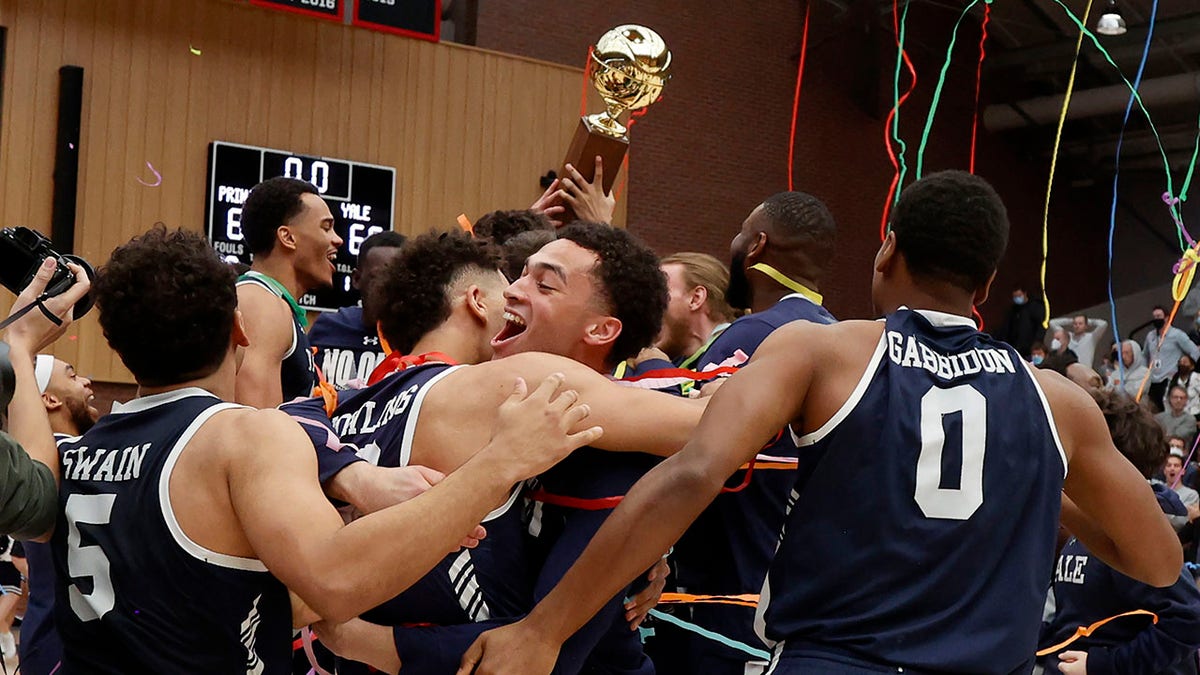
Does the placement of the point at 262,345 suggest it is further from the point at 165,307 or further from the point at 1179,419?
the point at 1179,419

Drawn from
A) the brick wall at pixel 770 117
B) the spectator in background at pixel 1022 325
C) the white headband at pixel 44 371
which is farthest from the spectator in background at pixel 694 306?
the spectator in background at pixel 1022 325

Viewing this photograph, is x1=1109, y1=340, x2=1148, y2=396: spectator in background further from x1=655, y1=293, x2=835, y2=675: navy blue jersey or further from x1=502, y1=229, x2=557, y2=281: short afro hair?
x1=502, y1=229, x2=557, y2=281: short afro hair

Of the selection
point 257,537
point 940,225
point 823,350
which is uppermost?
point 940,225

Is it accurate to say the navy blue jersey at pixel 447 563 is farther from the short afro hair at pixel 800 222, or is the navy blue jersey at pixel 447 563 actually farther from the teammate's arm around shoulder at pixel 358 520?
the short afro hair at pixel 800 222

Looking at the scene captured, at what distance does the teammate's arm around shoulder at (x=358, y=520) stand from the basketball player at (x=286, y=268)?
2.69 meters

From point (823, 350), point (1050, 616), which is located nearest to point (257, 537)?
point (823, 350)

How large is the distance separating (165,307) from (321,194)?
9199mm

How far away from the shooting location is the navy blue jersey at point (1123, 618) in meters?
4.46

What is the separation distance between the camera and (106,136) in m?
11.2

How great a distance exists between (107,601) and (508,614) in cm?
75

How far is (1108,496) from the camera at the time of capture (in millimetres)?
2713

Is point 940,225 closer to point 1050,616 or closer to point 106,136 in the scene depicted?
point 1050,616

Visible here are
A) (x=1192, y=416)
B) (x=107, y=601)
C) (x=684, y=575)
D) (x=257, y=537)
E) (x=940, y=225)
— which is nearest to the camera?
(x=257, y=537)

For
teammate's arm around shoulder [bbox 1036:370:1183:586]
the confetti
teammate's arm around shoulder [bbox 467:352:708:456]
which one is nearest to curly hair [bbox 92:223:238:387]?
teammate's arm around shoulder [bbox 467:352:708:456]
